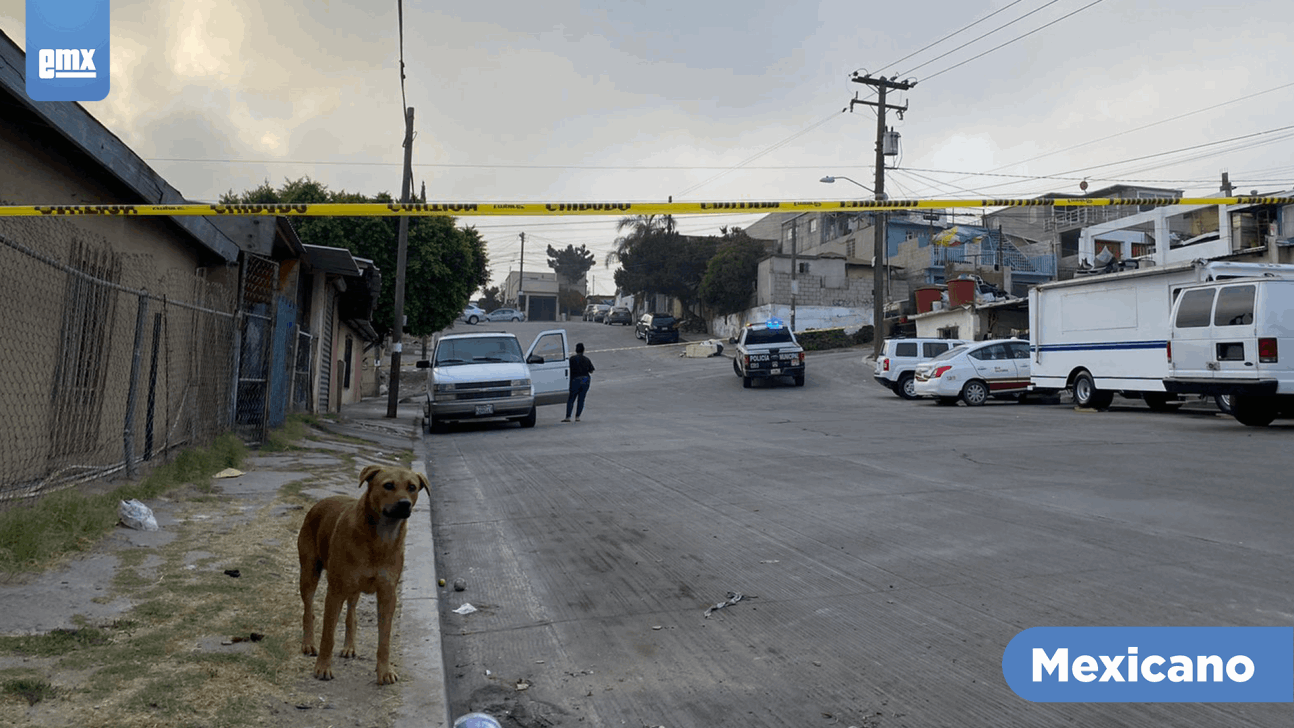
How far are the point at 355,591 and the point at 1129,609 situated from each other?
12.4 ft

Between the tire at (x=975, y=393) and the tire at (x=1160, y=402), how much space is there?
365 cm

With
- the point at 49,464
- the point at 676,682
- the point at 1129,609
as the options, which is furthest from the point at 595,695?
the point at 49,464

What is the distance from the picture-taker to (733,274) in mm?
53031

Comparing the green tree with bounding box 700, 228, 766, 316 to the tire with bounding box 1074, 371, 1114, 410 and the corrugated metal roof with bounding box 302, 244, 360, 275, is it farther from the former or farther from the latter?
the corrugated metal roof with bounding box 302, 244, 360, 275

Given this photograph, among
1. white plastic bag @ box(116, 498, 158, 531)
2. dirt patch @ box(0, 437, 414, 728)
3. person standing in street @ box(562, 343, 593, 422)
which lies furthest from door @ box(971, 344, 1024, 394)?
white plastic bag @ box(116, 498, 158, 531)

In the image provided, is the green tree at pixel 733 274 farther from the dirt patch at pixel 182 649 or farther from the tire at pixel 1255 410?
the dirt patch at pixel 182 649

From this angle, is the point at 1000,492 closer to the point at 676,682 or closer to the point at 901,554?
the point at 901,554

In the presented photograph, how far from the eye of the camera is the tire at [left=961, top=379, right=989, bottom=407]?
22391 millimetres

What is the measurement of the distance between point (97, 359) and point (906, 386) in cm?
2192

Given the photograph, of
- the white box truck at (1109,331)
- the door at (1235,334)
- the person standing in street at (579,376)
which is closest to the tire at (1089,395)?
the white box truck at (1109,331)

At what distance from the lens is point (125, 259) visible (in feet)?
28.1

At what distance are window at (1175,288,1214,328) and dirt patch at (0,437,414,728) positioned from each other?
46.1 feet

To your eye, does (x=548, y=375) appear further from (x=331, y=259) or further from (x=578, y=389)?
(x=331, y=259)

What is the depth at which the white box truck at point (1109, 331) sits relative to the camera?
693 inches
